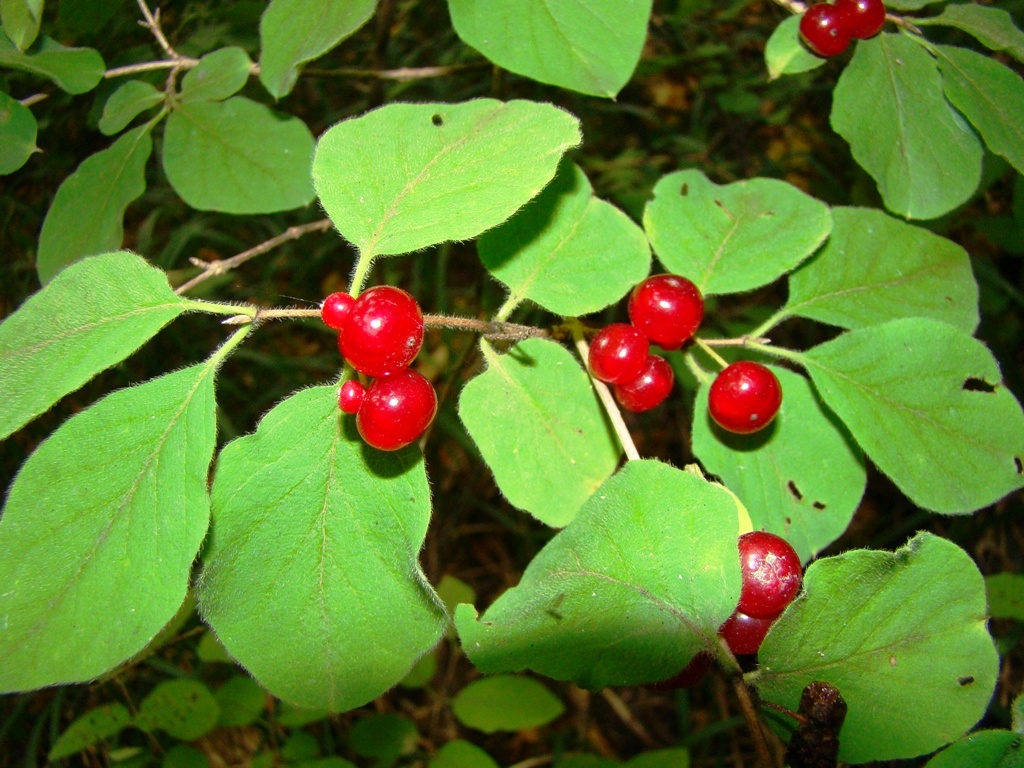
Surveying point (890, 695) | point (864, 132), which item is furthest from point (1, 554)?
point (864, 132)

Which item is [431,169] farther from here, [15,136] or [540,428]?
[15,136]

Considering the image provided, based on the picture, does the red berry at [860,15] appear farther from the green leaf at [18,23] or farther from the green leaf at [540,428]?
the green leaf at [18,23]

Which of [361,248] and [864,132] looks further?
[864,132]

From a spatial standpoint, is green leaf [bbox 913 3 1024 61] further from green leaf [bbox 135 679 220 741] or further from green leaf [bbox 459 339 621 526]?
green leaf [bbox 135 679 220 741]

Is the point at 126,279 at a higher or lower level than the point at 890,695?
higher

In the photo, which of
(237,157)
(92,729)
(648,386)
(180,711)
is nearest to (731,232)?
(648,386)

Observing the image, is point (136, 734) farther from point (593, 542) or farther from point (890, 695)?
point (890, 695)
